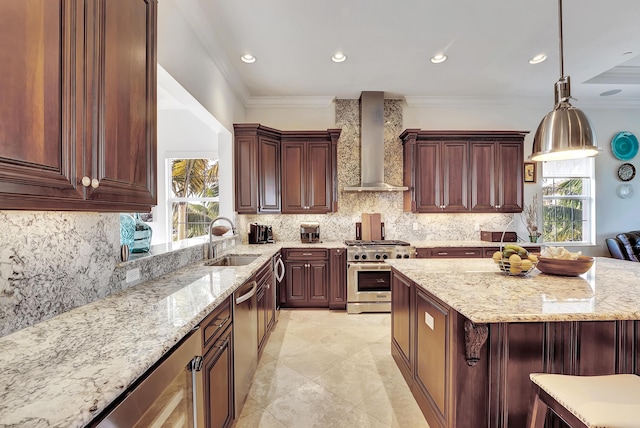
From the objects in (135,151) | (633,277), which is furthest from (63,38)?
(633,277)

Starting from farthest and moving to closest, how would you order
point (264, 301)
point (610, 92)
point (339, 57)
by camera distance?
point (610, 92) < point (339, 57) < point (264, 301)

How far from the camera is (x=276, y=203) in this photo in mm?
4160

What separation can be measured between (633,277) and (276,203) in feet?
11.9

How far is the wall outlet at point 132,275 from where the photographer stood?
1.68 m

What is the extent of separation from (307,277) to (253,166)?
1739 millimetres

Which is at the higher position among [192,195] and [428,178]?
[428,178]

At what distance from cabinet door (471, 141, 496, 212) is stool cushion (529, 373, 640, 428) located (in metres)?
3.37

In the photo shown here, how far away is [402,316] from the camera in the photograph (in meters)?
2.33

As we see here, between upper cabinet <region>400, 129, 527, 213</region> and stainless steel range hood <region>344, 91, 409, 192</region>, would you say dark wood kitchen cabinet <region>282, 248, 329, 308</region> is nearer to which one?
stainless steel range hood <region>344, 91, 409, 192</region>

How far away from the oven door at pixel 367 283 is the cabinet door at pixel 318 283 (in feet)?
1.06

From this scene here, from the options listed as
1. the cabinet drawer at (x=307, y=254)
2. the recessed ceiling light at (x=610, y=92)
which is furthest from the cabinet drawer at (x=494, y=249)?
the recessed ceiling light at (x=610, y=92)

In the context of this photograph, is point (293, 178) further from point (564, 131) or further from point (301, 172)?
point (564, 131)

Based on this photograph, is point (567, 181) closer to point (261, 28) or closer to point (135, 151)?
point (261, 28)

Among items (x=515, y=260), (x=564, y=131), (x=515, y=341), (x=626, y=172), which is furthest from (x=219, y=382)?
(x=626, y=172)
